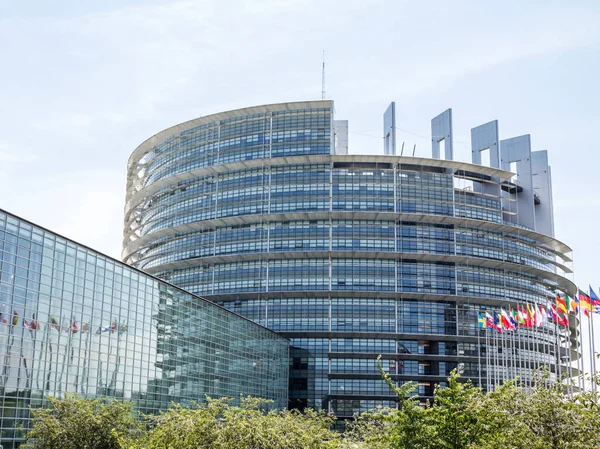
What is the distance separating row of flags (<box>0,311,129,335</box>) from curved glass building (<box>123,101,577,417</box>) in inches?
2280

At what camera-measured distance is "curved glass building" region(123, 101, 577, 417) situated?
119 m

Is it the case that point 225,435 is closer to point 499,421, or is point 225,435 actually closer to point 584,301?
point 499,421

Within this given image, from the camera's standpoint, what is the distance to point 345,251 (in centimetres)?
12100

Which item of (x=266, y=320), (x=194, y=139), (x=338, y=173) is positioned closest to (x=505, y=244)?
(x=338, y=173)

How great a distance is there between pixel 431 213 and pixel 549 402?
9236 cm

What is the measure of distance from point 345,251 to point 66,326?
69033 mm

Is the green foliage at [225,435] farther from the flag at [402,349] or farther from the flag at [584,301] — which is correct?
the flag at [402,349]

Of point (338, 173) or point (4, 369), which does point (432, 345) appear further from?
point (4, 369)

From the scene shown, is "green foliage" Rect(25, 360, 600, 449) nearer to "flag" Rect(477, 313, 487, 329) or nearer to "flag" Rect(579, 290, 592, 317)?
"flag" Rect(579, 290, 592, 317)

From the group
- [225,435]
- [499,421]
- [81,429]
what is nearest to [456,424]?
[499,421]

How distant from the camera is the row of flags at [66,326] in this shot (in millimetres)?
51375

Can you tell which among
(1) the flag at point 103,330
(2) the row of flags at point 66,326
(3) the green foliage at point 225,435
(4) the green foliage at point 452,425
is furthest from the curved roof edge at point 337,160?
(3) the green foliage at point 225,435

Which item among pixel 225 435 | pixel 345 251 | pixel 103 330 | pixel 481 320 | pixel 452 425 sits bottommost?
pixel 225 435

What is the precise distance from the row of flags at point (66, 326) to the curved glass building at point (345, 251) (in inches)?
2280
